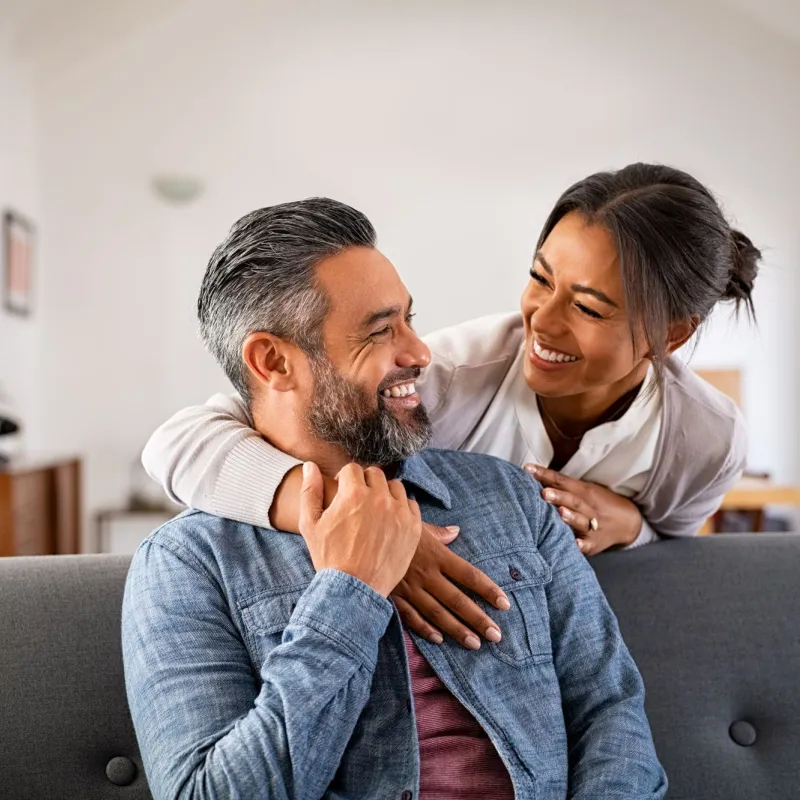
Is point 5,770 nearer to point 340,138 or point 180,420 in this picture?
point 180,420

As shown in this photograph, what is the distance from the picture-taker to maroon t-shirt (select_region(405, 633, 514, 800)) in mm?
1239

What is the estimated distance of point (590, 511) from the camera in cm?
156

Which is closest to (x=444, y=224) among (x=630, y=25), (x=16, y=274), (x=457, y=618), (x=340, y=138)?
(x=340, y=138)

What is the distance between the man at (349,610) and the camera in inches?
44.2

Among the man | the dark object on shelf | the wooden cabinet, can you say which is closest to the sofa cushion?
the man

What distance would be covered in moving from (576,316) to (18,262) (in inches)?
→ 164

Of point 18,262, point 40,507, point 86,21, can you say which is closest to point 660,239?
point 40,507

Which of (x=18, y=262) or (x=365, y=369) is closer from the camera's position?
(x=365, y=369)

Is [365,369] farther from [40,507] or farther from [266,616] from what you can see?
[40,507]

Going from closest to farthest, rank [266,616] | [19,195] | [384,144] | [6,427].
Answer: [266,616], [6,427], [19,195], [384,144]

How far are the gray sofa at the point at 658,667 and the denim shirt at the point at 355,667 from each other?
19 centimetres

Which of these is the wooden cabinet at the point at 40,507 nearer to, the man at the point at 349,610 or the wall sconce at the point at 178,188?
the wall sconce at the point at 178,188

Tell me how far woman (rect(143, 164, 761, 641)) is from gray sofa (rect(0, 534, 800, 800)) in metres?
0.11

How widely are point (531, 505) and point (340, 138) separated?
451 centimetres
